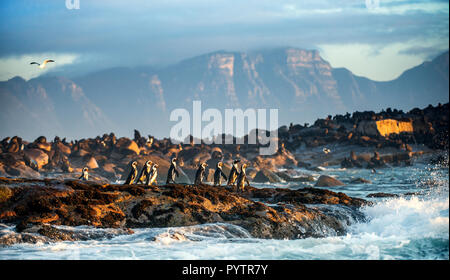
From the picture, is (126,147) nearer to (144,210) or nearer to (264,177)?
(264,177)

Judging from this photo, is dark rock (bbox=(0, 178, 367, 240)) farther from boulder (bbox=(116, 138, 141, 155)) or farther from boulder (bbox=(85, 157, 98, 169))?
boulder (bbox=(116, 138, 141, 155))

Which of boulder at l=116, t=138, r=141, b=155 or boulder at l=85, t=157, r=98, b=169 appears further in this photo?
boulder at l=116, t=138, r=141, b=155

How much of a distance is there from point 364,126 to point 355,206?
5967 cm

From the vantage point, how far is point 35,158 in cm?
5341

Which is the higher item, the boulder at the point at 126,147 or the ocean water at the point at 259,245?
the boulder at the point at 126,147

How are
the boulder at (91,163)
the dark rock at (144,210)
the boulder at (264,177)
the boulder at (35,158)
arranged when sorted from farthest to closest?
1. the boulder at (91,163)
2. the boulder at (35,158)
3. the boulder at (264,177)
4. the dark rock at (144,210)

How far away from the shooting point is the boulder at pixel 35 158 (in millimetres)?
49900

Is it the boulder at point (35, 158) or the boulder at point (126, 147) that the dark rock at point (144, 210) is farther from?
the boulder at point (126, 147)

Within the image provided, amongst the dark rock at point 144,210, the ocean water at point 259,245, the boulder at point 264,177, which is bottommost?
the boulder at point 264,177

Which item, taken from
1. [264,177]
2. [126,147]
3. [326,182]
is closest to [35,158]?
[126,147]

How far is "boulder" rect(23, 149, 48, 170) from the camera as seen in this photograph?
49.9 m

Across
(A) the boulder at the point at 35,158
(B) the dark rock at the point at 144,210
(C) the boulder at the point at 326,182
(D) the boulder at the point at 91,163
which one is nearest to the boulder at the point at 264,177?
(C) the boulder at the point at 326,182

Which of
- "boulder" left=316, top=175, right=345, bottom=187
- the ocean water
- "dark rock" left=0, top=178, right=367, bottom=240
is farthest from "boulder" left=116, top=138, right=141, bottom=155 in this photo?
the ocean water
